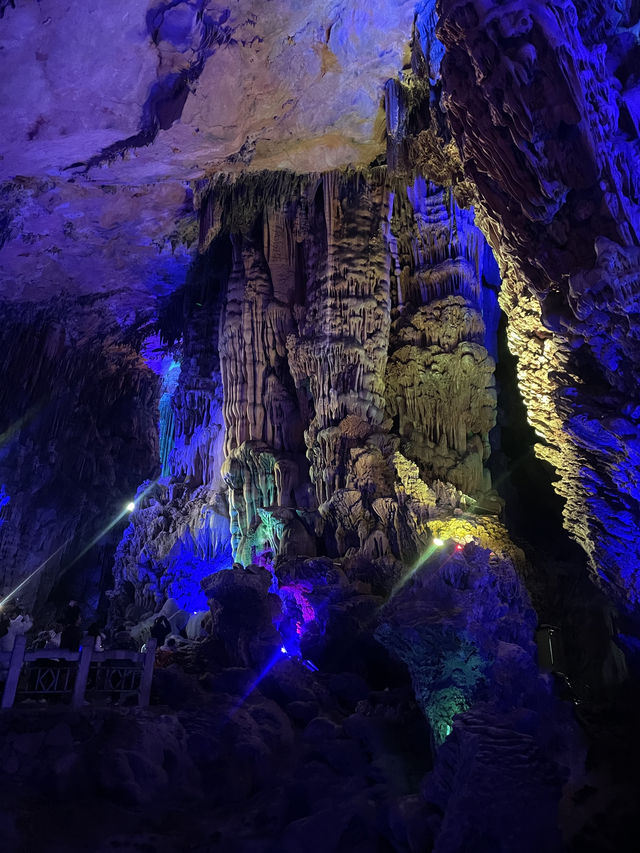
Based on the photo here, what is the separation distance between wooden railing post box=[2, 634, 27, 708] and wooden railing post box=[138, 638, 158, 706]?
4.79 feet

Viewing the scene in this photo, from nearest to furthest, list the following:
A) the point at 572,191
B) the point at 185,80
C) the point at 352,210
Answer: the point at 572,191
the point at 185,80
the point at 352,210

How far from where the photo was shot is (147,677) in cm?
786

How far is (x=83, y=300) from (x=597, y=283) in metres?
13.6

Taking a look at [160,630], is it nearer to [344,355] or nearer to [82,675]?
[82,675]

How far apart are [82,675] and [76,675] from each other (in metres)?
0.11

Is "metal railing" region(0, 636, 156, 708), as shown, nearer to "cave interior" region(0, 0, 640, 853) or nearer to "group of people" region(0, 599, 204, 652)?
"cave interior" region(0, 0, 640, 853)

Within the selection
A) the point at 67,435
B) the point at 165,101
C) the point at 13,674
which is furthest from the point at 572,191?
the point at 67,435

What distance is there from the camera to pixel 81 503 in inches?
787

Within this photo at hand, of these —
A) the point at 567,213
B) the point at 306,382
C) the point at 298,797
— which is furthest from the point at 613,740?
the point at 306,382

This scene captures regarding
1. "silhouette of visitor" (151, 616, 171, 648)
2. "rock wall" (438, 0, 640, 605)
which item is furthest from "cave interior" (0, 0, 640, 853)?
"silhouette of visitor" (151, 616, 171, 648)

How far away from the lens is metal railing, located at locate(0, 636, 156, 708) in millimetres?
7184

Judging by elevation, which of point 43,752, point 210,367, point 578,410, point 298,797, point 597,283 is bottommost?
point 298,797

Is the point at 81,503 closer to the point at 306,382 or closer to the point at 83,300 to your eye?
the point at 83,300

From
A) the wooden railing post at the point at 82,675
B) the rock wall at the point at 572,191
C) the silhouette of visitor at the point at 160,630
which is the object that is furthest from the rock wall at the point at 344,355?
the rock wall at the point at 572,191
